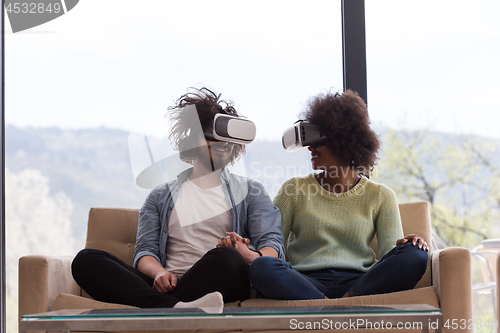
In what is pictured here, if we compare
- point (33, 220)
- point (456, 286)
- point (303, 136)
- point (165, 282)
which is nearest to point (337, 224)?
point (303, 136)

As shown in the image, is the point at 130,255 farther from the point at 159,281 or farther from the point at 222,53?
the point at 222,53

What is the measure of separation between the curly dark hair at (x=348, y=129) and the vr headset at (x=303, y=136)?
33mm

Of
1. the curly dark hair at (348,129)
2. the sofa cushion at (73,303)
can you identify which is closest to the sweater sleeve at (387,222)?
the curly dark hair at (348,129)

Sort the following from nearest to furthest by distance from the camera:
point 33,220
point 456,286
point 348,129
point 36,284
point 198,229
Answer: point 456,286 → point 36,284 → point 198,229 → point 348,129 → point 33,220

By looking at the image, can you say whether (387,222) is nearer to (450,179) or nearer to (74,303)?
(450,179)

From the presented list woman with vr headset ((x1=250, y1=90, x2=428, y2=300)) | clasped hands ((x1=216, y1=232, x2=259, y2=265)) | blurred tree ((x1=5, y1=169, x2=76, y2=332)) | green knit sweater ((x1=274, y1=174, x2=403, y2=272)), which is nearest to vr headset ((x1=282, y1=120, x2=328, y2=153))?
woman with vr headset ((x1=250, y1=90, x2=428, y2=300))

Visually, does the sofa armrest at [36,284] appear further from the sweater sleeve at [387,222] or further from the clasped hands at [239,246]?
the sweater sleeve at [387,222]

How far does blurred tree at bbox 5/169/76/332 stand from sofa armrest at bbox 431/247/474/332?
5.25 feet

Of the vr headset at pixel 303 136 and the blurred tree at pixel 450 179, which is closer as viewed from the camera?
the vr headset at pixel 303 136

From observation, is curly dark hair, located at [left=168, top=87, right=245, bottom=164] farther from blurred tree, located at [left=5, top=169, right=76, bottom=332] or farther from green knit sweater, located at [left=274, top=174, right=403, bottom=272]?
blurred tree, located at [left=5, top=169, right=76, bottom=332]

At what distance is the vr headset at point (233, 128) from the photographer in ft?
4.24

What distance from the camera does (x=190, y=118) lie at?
1479 millimetres

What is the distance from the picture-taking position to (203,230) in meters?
1.45

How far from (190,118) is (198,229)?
369 mm
